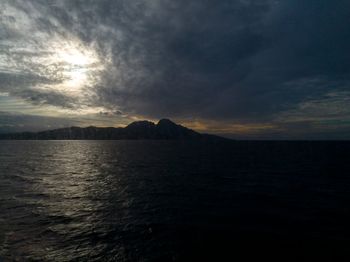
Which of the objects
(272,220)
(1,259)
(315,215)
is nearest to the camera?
(1,259)

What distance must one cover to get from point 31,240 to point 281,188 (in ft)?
118

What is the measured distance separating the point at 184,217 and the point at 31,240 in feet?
46.6

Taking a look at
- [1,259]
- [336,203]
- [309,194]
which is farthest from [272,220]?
[1,259]

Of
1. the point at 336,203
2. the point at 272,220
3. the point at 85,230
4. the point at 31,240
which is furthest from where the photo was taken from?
the point at 336,203

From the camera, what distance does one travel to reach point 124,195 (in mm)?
34219

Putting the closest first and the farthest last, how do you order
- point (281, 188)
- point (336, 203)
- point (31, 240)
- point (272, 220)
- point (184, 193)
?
point (31, 240)
point (272, 220)
point (336, 203)
point (184, 193)
point (281, 188)

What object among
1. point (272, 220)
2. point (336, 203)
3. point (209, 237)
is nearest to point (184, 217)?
point (209, 237)

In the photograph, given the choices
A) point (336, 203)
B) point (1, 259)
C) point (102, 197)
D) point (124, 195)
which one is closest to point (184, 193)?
point (124, 195)

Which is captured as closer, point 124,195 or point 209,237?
point 209,237

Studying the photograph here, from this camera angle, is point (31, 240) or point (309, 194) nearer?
point (31, 240)

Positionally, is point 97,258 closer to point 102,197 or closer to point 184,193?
point 102,197

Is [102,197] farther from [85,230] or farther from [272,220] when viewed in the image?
[272,220]

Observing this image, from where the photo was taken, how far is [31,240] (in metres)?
18.4

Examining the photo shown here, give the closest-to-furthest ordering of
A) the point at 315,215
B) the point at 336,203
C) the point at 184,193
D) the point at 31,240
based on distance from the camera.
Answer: the point at 31,240
the point at 315,215
the point at 336,203
the point at 184,193
